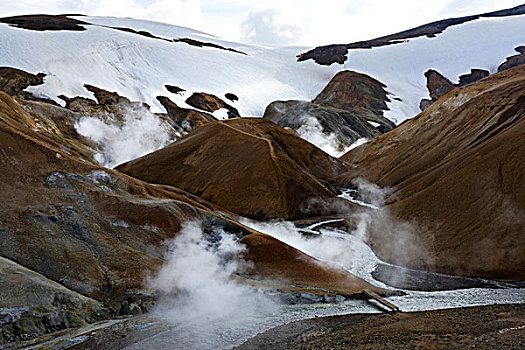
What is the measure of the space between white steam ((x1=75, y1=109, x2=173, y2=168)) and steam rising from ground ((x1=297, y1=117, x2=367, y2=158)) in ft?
76.2

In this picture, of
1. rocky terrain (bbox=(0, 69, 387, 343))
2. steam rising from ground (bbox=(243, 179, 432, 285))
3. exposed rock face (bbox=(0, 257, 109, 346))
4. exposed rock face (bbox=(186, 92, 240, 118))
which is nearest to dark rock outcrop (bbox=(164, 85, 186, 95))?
exposed rock face (bbox=(186, 92, 240, 118))

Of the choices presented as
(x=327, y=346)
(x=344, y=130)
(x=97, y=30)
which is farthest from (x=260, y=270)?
(x=97, y=30)

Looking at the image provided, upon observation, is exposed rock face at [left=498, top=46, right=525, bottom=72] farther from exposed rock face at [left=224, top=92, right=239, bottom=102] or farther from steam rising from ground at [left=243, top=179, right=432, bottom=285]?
steam rising from ground at [left=243, top=179, right=432, bottom=285]

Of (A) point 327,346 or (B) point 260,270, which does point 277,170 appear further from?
(A) point 327,346

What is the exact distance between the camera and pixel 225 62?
11319 centimetres

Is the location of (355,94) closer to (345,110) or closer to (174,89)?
(345,110)

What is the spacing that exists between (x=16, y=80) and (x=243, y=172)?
141 ft

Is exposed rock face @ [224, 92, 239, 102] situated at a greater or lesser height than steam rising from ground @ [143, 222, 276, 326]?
greater

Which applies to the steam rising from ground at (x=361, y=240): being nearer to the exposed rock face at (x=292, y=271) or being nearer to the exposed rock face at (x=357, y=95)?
the exposed rock face at (x=292, y=271)

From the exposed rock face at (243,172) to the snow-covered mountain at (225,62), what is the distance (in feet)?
99.3

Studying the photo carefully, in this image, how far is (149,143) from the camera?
5628 centimetres

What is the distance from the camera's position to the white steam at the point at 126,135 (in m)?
50.6

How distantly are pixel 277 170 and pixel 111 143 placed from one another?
24033 millimetres

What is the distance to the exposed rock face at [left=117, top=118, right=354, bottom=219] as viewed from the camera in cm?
3478
